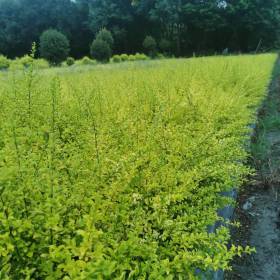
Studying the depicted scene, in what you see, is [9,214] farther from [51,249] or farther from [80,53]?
[80,53]

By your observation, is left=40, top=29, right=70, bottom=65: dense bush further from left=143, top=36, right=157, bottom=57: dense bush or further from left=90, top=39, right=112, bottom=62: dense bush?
left=143, top=36, right=157, bottom=57: dense bush

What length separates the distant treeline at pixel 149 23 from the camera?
111ft

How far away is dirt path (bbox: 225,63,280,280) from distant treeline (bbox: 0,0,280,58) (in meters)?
29.2

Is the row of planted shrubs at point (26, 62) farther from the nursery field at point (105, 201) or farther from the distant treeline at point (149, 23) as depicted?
the distant treeline at point (149, 23)

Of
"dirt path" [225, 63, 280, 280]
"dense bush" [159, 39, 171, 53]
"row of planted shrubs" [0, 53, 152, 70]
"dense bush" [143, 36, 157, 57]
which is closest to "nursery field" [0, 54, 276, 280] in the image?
"row of planted shrubs" [0, 53, 152, 70]

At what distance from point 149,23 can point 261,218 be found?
1388 inches

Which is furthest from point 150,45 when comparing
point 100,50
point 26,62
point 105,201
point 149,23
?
point 105,201

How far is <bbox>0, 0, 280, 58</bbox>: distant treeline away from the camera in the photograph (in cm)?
3394

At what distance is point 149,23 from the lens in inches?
1467

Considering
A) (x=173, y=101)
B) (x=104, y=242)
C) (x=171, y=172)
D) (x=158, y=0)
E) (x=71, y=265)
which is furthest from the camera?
(x=158, y=0)

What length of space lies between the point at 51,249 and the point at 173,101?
3.14 m

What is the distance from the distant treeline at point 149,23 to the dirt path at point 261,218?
29.2 m

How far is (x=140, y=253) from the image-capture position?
1717 millimetres

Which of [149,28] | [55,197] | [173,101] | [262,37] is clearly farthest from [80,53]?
[55,197]
